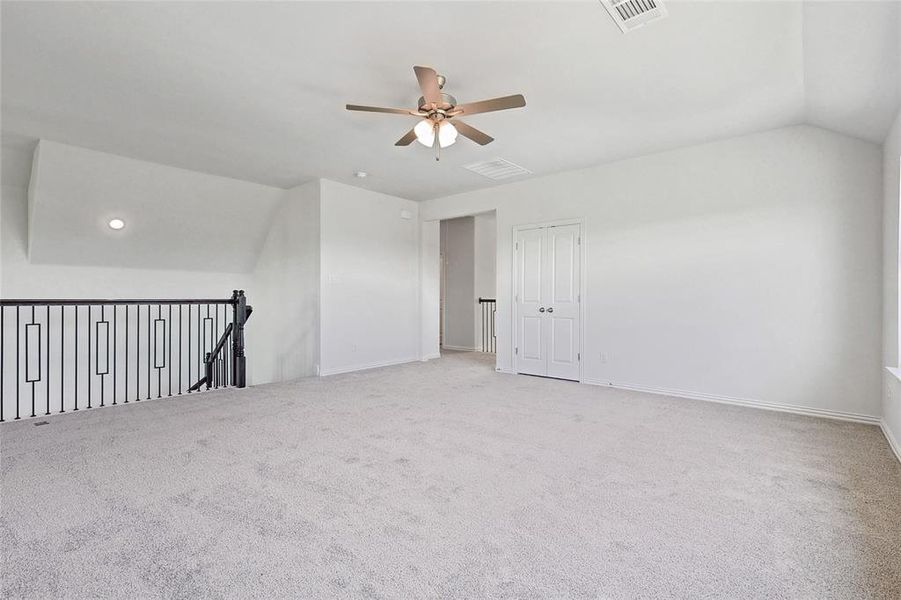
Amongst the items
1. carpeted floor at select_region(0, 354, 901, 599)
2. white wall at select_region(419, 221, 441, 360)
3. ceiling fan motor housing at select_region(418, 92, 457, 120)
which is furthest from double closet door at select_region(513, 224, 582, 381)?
ceiling fan motor housing at select_region(418, 92, 457, 120)

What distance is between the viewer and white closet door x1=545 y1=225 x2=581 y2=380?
5676 millimetres

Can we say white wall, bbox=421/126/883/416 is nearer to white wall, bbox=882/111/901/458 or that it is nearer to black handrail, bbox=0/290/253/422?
white wall, bbox=882/111/901/458

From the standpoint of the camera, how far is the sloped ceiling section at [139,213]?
508 centimetres

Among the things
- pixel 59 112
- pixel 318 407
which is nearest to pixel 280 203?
pixel 59 112

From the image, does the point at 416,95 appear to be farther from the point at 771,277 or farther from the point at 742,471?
the point at 771,277

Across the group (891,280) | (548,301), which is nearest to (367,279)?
(548,301)

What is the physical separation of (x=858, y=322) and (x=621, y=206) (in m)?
2.49

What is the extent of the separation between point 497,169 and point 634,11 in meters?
3.11

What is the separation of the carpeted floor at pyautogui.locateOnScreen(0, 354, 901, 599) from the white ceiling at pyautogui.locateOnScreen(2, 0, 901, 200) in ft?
8.81

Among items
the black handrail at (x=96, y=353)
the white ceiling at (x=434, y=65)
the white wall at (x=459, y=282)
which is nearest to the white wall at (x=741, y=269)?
the white ceiling at (x=434, y=65)

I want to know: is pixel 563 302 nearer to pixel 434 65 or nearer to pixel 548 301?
pixel 548 301

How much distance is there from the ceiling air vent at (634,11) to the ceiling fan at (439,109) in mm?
669

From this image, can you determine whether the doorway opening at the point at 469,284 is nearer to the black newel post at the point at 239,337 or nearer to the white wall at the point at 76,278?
the white wall at the point at 76,278

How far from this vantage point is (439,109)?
3.16m
